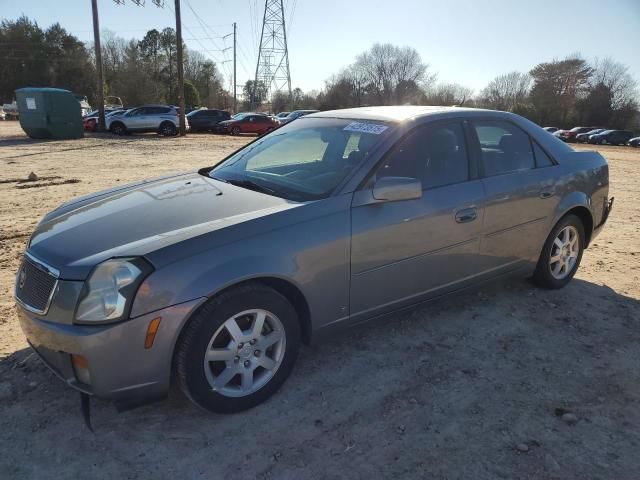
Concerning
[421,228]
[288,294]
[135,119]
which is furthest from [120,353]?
[135,119]

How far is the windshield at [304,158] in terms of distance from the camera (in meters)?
3.08

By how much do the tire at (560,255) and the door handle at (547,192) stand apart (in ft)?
1.09

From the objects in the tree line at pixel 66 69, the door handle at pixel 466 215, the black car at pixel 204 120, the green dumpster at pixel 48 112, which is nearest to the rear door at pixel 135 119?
the green dumpster at pixel 48 112

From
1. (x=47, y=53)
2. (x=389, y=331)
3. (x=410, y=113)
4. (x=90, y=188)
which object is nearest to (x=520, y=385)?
(x=389, y=331)

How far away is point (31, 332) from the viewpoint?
8.14 ft

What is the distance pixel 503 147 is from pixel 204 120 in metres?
A: 28.8

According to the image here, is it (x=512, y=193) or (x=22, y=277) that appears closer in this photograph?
(x=22, y=277)

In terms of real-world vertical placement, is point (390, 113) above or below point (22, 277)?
above

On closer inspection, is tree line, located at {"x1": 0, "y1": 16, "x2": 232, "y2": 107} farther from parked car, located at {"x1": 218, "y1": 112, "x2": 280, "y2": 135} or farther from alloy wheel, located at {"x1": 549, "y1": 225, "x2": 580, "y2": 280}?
alloy wheel, located at {"x1": 549, "y1": 225, "x2": 580, "y2": 280}

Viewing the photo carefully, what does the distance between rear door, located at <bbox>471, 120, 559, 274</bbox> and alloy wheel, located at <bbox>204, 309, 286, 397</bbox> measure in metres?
1.80

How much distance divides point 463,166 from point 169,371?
2455 millimetres

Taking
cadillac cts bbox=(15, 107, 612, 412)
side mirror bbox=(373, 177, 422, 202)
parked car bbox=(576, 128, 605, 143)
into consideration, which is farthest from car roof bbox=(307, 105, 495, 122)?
parked car bbox=(576, 128, 605, 143)

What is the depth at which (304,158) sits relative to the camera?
3.68 metres

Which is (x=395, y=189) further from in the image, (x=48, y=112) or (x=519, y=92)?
(x=519, y=92)
